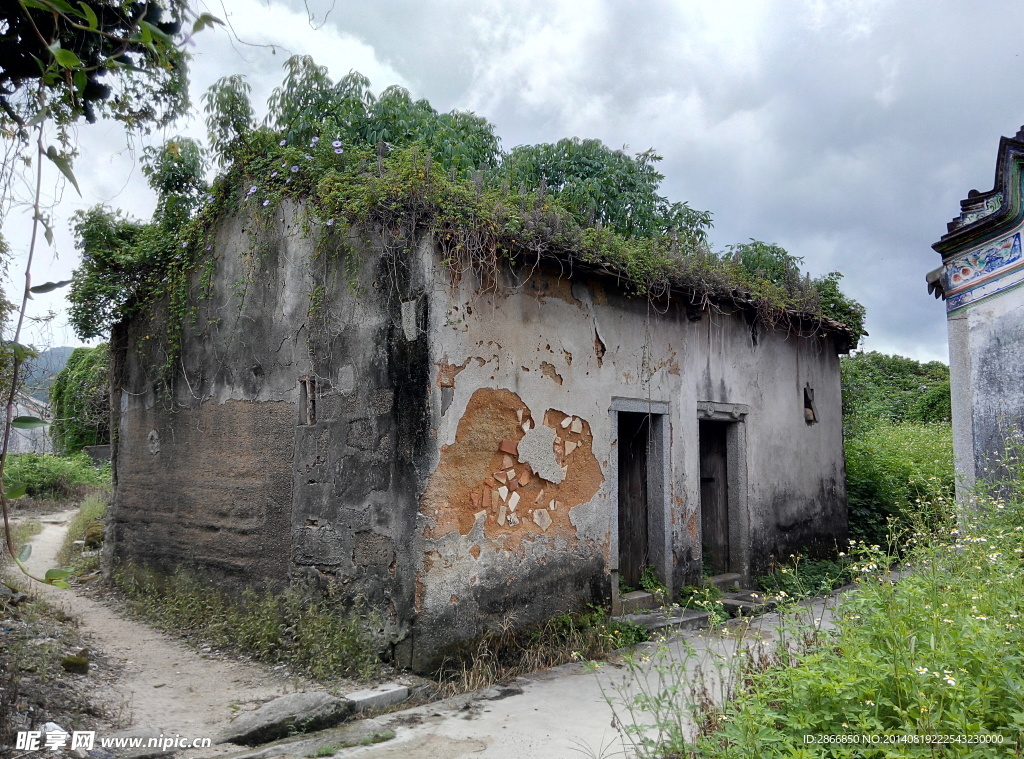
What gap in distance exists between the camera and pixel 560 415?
6.39 meters

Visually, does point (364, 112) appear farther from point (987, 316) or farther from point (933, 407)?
point (933, 407)

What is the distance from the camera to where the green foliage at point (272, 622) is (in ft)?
17.6

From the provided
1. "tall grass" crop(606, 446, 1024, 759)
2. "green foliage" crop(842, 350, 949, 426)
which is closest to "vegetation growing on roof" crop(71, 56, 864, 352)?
"tall grass" crop(606, 446, 1024, 759)

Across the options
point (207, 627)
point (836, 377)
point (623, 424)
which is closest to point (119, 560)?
point (207, 627)

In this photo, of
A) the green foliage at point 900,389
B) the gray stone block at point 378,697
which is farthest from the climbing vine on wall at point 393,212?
the green foliage at point 900,389

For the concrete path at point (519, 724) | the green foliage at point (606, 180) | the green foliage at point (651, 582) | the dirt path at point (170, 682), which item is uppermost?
the green foliage at point (606, 180)

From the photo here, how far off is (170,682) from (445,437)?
2757mm

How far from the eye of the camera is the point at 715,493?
334 inches

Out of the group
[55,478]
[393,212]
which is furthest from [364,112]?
[55,478]

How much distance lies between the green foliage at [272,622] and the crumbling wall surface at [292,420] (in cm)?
18

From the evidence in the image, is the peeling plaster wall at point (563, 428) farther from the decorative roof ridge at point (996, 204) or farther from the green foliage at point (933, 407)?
the green foliage at point (933, 407)

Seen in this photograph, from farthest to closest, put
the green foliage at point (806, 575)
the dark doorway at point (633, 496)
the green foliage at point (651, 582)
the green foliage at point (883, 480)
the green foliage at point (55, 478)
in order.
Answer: the green foliage at point (55, 478) < the green foliage at point (883, 480) < the green foliage at point (806, 575) < the dark doorway at point (633, 496) < the green foliage at point (651, 582)

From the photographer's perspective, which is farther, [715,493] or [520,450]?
[715,493]

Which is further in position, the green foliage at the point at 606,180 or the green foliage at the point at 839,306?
the green foliage at the point at 606,180
